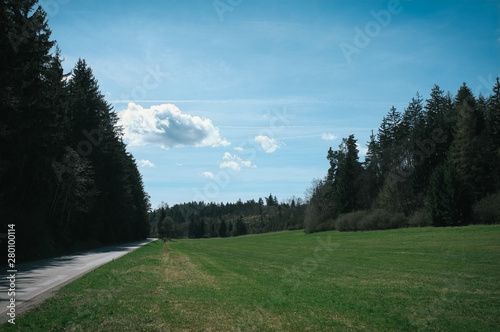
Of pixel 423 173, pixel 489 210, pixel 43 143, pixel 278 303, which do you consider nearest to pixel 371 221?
pixel 423 173

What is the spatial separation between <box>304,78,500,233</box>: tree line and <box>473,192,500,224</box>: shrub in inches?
4.5

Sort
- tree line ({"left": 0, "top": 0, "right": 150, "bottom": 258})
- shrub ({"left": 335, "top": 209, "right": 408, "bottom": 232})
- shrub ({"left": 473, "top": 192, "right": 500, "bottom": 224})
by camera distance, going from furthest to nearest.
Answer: shrub ({"left": 335, "top": 209, "right": 408, "bottom": 232})
shrub ({"left": 473, "top": 192, "right": 500, "bottom": 224})
tree line ({"left": 0, "top": 0, "right": 150, "bottom": 258})

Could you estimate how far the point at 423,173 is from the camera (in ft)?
212

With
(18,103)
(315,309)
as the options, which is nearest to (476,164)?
(315,309)

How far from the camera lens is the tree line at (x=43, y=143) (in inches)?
795

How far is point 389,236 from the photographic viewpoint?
52.1 metres

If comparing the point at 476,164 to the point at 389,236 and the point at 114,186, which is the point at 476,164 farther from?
the point at 114,186

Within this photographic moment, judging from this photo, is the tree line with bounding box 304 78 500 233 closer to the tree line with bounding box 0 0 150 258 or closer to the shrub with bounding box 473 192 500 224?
the shrub with bounding box 473 192 500 224

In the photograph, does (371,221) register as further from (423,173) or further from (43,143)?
(43,143)

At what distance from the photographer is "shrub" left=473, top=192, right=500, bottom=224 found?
143ft

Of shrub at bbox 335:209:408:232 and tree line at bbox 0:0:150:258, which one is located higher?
tree line at bbox 0:0:150:258

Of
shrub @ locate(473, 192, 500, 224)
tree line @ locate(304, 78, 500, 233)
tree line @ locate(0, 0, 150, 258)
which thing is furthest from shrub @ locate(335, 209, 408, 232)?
tree line @ locate(0, 0, 150, 258)

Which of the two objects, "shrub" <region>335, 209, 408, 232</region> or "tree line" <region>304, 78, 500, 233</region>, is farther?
"shrub" <region>335, 209, 408, 232</region>

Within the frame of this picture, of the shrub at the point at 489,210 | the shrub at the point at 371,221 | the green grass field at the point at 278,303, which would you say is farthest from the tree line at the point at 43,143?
the shrub at the point at 489,210
